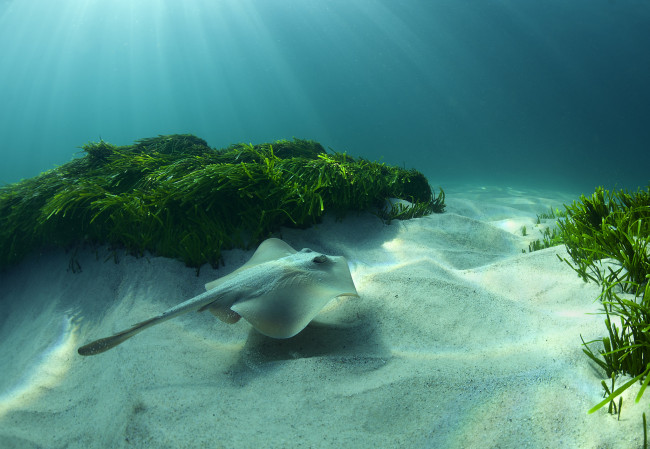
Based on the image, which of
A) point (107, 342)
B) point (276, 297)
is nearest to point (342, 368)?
point (276, 297)

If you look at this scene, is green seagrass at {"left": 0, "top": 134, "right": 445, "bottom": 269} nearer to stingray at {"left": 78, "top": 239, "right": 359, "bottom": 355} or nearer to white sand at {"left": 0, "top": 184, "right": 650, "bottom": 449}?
white sand at {"left": 0, "top": 184, "right": 650, "bottom": 449}

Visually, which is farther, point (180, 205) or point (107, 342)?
point (180, 205)

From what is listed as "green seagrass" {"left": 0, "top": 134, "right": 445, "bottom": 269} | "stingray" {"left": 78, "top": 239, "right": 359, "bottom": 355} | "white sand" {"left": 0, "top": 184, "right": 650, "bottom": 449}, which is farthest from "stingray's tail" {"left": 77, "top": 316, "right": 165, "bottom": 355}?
"green seagrass" {"left": 0, "top": 134, "right": 445, "bottom": 269}

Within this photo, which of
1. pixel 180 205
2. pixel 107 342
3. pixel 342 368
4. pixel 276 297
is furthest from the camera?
pixel 180 205

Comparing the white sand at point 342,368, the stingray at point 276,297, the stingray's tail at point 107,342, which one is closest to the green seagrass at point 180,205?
the white sand at point 342,368

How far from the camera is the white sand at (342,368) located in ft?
4.94

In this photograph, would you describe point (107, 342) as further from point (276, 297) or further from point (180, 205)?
point (180, 205)

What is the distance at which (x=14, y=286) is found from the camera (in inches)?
174

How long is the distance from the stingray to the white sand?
14.5 inches

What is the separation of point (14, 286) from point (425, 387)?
5.94 meters

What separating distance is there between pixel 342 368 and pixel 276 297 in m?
0.69

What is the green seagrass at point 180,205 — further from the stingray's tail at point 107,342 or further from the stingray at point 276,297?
the stingray's tail at point 107,342

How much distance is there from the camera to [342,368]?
6.78ft

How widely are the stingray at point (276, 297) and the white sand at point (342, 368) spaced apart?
0.37m
